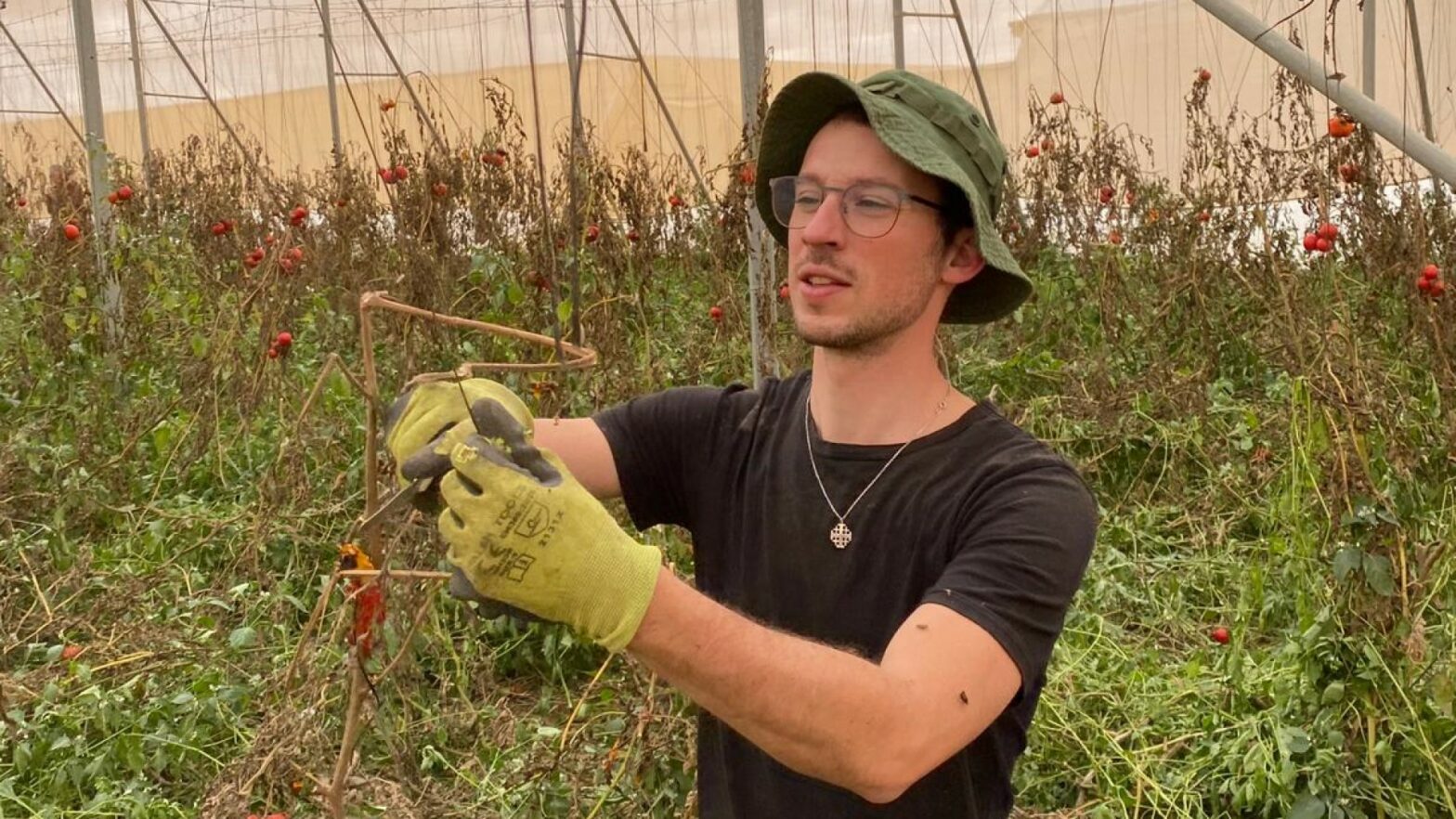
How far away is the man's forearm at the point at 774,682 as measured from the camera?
44.7 inches

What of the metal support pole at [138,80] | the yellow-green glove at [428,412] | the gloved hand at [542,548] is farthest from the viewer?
the metal support pole at [138,80]

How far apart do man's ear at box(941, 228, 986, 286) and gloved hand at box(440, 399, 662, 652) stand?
60 cm

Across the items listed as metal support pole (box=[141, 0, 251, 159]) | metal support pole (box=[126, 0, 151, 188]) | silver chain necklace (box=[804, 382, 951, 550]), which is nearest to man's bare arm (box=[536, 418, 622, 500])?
silver chain necklace (box=[804, 382, 951, 550])

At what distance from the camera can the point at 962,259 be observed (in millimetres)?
1578

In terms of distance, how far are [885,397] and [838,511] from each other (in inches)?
5.3

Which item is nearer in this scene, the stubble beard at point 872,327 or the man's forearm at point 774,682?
the man's forearm at point 774,682

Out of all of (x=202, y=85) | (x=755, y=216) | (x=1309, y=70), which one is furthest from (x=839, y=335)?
(x=202, y=85)

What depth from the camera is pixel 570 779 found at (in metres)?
2.40

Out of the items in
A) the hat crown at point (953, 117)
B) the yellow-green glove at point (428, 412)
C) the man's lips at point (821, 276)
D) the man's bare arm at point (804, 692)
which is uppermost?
the hat crown at point (953, 117)

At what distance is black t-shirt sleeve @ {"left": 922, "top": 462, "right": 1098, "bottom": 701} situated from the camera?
1284 mm

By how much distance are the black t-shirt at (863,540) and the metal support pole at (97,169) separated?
10.2 feet

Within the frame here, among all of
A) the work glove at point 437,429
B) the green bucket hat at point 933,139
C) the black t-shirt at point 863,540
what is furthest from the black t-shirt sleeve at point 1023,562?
the work glove at point 437,429

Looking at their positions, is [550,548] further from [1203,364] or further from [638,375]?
[1203,364]

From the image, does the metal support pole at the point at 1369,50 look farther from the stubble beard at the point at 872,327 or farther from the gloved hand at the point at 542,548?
the gloved hand at the point at 542,548
